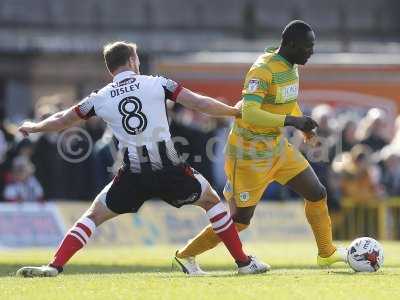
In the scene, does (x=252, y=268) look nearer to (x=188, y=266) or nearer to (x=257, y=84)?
(x=188, y=266)

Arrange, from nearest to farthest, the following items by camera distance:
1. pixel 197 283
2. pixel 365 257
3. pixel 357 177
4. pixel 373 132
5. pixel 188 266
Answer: pixel 197 283 < pixel 365 257 < pixel 188 266 < pixel 357 177 < pixel 373 132

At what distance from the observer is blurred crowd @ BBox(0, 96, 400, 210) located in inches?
792

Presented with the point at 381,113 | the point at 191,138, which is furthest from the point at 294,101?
the point at 381,113

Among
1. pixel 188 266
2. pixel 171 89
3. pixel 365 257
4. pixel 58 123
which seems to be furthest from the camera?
pixel 188 266

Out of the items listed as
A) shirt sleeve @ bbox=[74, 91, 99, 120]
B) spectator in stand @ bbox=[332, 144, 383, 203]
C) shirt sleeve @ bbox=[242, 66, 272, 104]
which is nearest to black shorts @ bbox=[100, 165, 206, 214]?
shirt sleeve @ bbox=[74, 91, 99, 120]

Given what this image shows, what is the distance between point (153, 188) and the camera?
446 inches

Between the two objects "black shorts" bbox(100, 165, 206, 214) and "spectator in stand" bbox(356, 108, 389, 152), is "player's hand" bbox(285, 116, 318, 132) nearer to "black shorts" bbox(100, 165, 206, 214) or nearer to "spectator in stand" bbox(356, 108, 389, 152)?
"black shorts" bbox(100, 165, 206, 214)

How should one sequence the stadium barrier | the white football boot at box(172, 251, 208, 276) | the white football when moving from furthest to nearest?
the stadium barrier, the white football boot at box(172, 251, 208, 276), the white football

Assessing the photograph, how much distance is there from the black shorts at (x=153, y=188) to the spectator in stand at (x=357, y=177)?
10376 mm

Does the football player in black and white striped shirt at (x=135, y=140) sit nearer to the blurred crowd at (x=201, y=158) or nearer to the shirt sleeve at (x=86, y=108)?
the shirt sleeve at (x=86, y=108)

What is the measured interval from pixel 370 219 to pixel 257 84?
10795 millimetres

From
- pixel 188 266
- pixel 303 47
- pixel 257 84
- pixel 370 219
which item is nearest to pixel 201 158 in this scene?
pixel 370 219

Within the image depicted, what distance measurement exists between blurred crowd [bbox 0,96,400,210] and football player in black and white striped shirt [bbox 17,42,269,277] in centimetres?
756

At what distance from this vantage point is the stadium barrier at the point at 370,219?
71.9 ft
